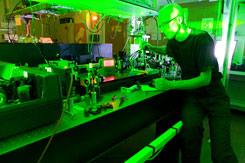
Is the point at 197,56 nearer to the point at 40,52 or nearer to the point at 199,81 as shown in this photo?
the point at 199,81

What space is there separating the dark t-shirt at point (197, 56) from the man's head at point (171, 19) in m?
0.16

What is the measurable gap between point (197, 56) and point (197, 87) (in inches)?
→ 9.3

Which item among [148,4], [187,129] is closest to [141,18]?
[148,4]

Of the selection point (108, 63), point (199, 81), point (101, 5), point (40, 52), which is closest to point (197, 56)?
point (199, 81)

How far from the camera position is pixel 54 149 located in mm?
687

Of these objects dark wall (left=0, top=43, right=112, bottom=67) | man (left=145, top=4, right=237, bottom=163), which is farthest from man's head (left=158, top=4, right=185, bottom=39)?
dark wall (left=0, top=43, right=112, bottom=67)

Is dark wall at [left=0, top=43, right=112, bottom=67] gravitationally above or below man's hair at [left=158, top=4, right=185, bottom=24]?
below

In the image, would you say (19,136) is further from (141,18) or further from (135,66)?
(141,18)

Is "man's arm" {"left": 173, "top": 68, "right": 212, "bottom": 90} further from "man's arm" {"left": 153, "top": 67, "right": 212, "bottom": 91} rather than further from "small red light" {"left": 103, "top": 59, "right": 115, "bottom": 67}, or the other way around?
"small red light" {"left": 103, "top": 59, "right": 115, "bottom": 67}

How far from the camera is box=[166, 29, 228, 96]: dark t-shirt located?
49.9 inches

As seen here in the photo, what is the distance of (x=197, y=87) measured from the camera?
4.24ft

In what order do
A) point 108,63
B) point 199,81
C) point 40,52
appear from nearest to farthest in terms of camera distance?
point 199,81
point 108,63
point 40,52

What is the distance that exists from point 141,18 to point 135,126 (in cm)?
129

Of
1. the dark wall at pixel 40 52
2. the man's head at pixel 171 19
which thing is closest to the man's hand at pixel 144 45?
the man's head at pixel 171 19
